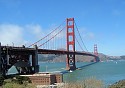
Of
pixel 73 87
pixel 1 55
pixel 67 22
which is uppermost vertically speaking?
pixel 67 22

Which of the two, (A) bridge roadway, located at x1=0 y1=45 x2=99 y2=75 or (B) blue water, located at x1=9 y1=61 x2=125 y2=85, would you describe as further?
(B) blue water, located at x1=9 y1=61 x2=125 y2=85

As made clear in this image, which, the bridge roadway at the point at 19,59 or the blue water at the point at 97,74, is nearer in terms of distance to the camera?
the bridge roadway at the point at 19,59

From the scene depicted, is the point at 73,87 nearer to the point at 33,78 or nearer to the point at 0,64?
the point at 33,78

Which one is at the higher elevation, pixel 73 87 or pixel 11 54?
pixel 11 54

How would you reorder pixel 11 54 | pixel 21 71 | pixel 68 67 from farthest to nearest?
pixel 68 67, pixel 21 71, pixel 11 54

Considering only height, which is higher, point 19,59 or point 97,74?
point 19,59

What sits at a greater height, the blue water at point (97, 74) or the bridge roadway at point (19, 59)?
the bridge roadway at point (19, 59)

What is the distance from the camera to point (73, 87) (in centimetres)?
2214

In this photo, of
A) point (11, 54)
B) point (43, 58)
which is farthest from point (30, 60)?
point (43, 58)

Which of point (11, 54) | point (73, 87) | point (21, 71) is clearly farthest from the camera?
point (21, 71)

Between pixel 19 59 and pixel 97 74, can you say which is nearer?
pixel 19 59

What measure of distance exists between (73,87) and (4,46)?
23.5 metres

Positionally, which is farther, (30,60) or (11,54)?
(30,60)

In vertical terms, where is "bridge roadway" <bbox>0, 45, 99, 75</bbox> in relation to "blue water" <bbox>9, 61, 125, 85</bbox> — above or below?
above
